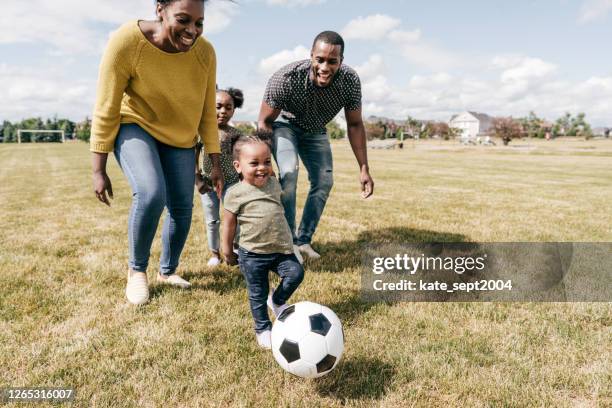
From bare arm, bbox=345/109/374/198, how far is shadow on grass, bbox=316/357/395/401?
2.44 metres

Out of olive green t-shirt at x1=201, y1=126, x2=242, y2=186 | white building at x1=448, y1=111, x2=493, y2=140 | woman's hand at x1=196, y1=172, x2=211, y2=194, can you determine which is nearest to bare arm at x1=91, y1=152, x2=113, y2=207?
woman's hand at x1=196, y1=172, x2=211, y2=194

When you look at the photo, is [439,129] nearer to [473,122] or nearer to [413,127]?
[413,127]

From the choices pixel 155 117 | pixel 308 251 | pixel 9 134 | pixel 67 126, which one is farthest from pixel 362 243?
pixel 67 126

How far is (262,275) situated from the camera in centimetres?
325

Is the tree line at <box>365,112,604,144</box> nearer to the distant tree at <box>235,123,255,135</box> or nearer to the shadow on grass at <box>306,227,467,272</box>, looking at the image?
the distant tree at <box>235,123,255,135</box>

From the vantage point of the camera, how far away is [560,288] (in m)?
4.31

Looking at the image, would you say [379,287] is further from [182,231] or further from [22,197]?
[22,197]

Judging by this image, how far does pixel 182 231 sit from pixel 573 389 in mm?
3422

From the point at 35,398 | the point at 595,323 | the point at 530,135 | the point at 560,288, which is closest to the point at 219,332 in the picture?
the point at 35,398

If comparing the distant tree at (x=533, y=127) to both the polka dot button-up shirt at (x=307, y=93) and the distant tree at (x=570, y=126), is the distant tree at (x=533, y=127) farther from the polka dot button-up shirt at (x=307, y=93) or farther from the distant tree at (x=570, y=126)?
the polka dot button-up shirt at (x=307, y=93)

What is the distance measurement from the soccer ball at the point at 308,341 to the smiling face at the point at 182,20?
2.21 m

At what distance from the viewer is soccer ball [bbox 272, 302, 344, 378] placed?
2.61 m

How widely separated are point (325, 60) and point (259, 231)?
1960 mm

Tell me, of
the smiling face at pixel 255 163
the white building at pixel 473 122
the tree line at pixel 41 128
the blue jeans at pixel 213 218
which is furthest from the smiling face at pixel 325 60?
the white building at pixel 473 122
